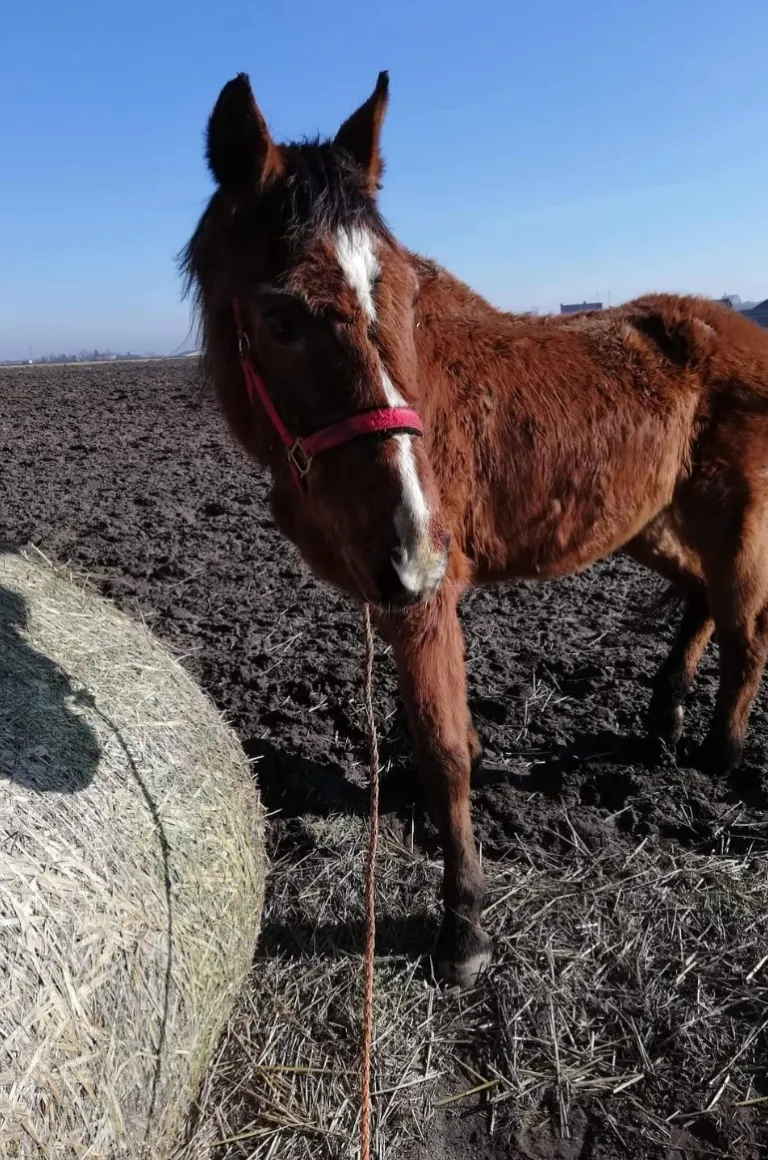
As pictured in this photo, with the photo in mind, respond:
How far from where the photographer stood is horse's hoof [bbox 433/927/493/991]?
2.55 meters

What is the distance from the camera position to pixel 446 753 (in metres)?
2.65

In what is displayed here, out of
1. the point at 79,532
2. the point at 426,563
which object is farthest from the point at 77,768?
the point at 79,532

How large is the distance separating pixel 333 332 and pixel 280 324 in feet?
0.60

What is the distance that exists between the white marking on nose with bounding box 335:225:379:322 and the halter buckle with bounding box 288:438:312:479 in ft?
1.31

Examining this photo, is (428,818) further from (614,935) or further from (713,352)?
(713,352)

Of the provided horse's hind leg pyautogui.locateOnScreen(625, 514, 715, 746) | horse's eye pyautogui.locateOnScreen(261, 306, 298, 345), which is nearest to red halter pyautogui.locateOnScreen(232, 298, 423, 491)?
horse's eye pyautogui.locateOnScreen(261, 306, 298, 345)

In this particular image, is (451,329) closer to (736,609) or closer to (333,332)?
(333,332)

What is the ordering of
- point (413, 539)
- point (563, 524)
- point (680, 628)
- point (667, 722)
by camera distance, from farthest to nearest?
point (680, 628), point (667, 722), point (563, 524), point (413, 539)

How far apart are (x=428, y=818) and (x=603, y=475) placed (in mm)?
1731

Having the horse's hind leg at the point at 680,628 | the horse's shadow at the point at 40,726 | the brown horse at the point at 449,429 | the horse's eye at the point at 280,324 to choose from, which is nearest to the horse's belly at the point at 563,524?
the brown horse at the point at 449,429

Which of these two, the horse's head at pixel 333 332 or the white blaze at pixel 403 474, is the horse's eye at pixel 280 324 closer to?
the horse's head at pixel 333 332

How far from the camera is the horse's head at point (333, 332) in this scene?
6.31ft

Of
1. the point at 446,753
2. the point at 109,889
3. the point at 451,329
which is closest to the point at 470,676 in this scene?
the point at 446,753

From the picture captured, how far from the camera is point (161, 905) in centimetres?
187
